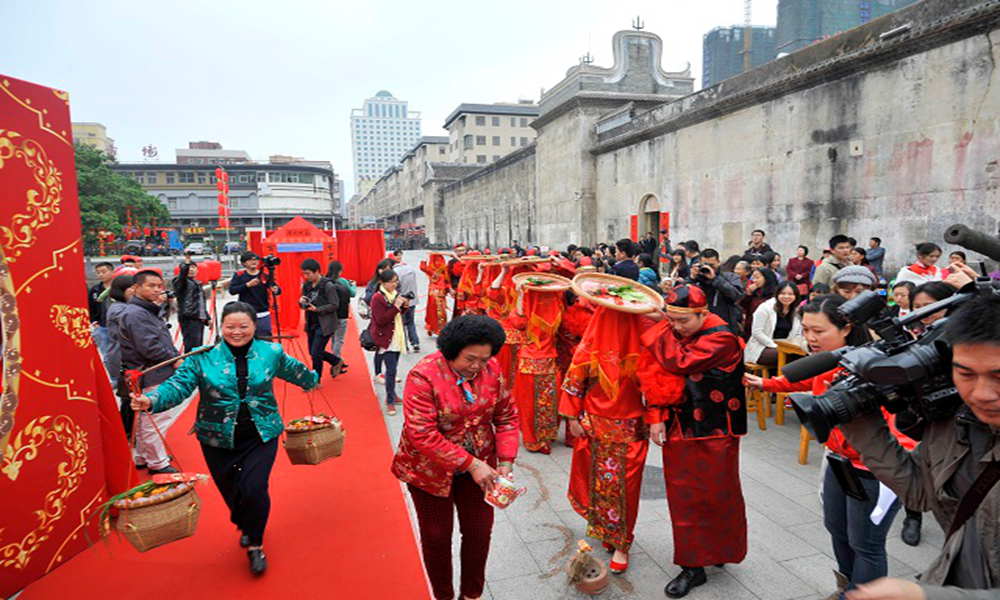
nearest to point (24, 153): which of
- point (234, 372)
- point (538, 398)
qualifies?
point (234, 372)

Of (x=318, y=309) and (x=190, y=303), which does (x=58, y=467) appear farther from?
(x=190, y=303)

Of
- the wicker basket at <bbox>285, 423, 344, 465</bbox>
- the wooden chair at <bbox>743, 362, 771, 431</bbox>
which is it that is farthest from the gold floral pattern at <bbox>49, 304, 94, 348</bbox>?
the wooden chair at <bbox>743, 362, 771, 431</bbox>

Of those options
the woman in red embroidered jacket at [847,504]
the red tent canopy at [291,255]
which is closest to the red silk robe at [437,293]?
the red tent canopy at [291,255]

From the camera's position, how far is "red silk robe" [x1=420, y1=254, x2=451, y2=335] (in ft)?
31.2

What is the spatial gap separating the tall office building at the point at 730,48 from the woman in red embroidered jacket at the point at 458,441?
39441mm

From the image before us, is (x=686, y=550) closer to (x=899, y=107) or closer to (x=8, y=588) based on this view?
(x=8, y=588)

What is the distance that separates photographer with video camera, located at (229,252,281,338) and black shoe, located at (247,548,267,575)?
13.5 ft

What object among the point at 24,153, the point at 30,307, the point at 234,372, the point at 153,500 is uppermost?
the point at 24,153

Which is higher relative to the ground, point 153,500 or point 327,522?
point 153,500

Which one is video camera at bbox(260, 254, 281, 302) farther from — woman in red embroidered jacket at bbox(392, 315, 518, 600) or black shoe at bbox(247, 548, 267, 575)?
woman in red embroidered jacket at bbox(392, 315, 518, 600)

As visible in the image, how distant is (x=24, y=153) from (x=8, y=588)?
2271 mm

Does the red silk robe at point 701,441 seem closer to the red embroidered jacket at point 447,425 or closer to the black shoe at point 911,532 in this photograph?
the red embroidered jacket at point 447,425

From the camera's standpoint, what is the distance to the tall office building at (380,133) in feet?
467

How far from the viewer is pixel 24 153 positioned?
289 centimetres
